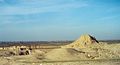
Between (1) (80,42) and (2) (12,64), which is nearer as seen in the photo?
(2) (12,64)

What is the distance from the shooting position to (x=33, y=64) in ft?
113

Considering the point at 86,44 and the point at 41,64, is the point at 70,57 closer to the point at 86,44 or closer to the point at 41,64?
the point at 41,64

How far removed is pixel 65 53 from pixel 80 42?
72.6 ft

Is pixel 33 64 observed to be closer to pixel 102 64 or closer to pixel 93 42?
pixel 102 64

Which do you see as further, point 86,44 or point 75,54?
point 86,44

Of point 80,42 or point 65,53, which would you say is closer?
point 65,53

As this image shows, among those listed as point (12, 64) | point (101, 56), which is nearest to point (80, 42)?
point (101, 56)

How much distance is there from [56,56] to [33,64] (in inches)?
395

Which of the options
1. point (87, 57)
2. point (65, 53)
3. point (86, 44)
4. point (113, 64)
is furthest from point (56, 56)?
point (86, 44)

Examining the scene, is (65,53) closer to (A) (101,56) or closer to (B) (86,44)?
(A) (101,56)

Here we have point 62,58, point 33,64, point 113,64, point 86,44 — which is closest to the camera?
point 113,64

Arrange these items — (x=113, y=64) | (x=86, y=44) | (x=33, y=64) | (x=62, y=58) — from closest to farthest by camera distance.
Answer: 1. (x=113, y=64)
2. (x=33, y=64)
3. (x=62, y=58)
4. (x=86, y=44)

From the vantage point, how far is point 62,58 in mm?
42656

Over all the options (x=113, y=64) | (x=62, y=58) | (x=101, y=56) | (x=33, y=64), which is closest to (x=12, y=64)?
(x=33, y=64)
